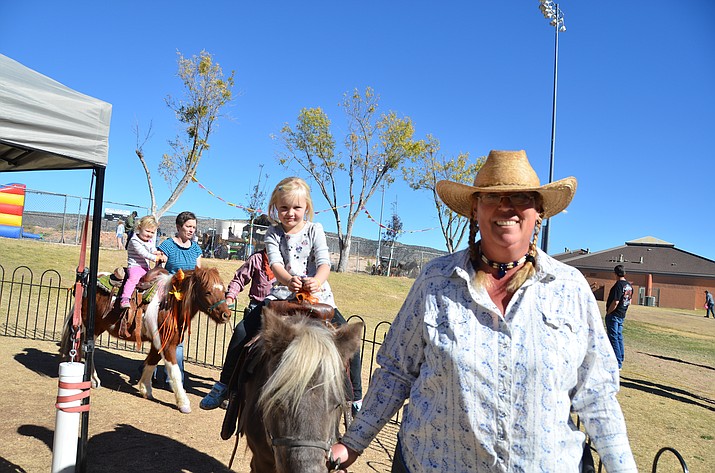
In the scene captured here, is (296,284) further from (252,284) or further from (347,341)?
(252,284)

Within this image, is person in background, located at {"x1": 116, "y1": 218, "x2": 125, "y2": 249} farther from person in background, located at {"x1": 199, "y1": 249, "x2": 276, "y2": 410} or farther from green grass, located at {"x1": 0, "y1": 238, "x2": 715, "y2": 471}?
person in background, located at {"x1": 199, "y1": 249, "x2": 276, "y2": 410}

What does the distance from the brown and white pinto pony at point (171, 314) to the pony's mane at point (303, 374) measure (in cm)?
390

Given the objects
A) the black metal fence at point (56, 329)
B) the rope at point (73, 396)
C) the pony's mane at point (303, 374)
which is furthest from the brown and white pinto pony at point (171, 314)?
the pony's mane at point (303, 374)

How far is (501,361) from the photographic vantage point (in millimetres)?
1818

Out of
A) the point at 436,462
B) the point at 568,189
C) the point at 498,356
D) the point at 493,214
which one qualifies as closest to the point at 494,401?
→ the point at 498,356

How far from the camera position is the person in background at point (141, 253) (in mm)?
7018

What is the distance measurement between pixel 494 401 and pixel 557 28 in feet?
70.8

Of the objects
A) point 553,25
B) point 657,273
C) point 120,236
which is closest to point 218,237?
point 120,236

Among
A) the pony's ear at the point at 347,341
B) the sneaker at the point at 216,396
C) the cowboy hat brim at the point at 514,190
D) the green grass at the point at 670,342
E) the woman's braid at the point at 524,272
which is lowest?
the green grass at the point at 670,342

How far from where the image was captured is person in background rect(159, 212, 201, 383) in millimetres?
7207

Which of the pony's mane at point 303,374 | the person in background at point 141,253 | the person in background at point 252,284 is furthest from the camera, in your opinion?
the person in background at point 141,253

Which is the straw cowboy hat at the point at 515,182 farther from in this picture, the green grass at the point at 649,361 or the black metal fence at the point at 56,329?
the black metal fence at the point at 56,329

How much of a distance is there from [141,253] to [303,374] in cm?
558

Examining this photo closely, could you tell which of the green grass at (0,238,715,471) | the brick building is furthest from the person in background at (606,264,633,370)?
the brick building
